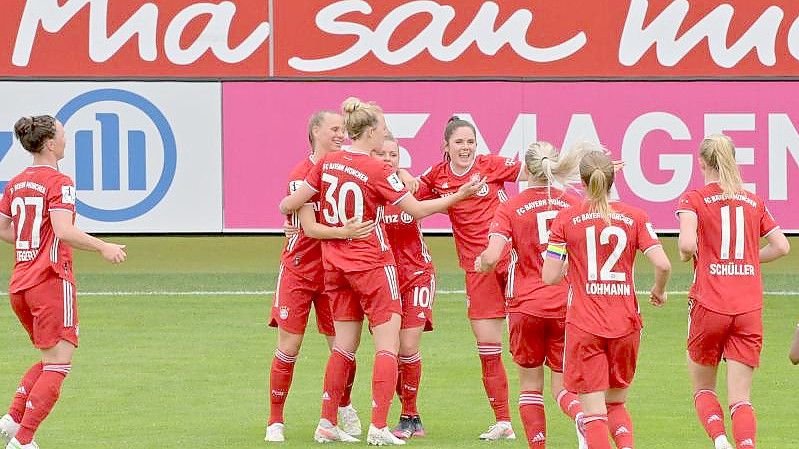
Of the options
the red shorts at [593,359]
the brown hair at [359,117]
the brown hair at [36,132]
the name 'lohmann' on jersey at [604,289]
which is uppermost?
the brown hair at [359,117]

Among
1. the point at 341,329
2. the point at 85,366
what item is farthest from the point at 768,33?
the point at 341,329

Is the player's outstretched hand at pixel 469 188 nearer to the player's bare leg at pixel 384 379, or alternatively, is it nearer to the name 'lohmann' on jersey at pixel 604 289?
the player's bare leg at pixel 384 379

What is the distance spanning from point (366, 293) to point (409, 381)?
0.90m

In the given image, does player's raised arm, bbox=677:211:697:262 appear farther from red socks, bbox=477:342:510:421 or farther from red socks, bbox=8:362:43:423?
red socks, bbox=8:362:43:423

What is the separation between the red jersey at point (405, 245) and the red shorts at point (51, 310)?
2.07m

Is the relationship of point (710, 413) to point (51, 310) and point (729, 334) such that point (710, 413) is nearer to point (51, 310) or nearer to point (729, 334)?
point (729, 334)

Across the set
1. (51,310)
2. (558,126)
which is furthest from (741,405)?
(558,126)

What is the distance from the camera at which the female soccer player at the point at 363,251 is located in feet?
30.5

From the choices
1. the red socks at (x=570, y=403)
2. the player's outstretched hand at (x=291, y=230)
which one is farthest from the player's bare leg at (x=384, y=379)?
the red socks at (x=570, y=403)

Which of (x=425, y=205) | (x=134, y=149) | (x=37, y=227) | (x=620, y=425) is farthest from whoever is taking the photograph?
(x=134, y=149)

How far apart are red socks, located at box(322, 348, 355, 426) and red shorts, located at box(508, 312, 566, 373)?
1.22 metres

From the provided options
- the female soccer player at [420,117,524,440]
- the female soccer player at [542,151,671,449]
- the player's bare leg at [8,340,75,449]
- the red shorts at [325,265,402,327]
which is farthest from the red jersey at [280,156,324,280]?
the female soccer player at [542,151,671,449]

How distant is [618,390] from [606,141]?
1112 centimetres

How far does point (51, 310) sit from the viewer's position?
29.6ft
